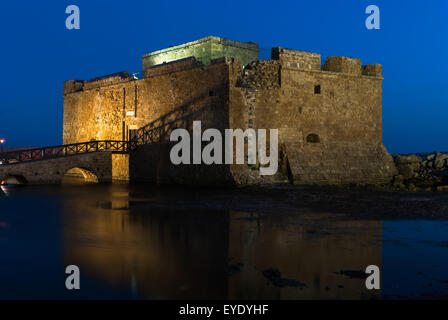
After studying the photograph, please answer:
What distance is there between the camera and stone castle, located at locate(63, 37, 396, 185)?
60.3 feet

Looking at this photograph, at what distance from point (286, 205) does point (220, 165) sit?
6.00 m

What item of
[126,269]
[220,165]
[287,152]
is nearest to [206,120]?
[220,165]

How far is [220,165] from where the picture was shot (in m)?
17.9

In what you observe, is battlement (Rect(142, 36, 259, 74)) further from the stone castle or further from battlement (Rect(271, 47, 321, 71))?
battlement (Rect(271, 47, 321, 71))

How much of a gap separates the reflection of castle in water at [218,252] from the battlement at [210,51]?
13.3m

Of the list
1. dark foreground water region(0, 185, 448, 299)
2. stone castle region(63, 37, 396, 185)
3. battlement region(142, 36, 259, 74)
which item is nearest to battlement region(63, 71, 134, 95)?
stone castle region(63, 37, 396, 185)

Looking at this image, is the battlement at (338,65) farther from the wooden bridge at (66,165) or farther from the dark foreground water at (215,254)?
the dark foreground water at (215,254)

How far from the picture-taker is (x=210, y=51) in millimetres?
21719

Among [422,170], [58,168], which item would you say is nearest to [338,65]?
[422,170]

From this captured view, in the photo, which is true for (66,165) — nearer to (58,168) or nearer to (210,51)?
(58,168)

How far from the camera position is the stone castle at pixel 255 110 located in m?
18.4

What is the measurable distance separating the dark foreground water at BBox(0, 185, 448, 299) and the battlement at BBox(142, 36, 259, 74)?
12.5 metres

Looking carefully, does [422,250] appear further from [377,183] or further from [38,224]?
[377,183]

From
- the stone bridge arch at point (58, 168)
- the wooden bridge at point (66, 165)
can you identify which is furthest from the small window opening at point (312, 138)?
the stone bridge arch at point (58, 168)
